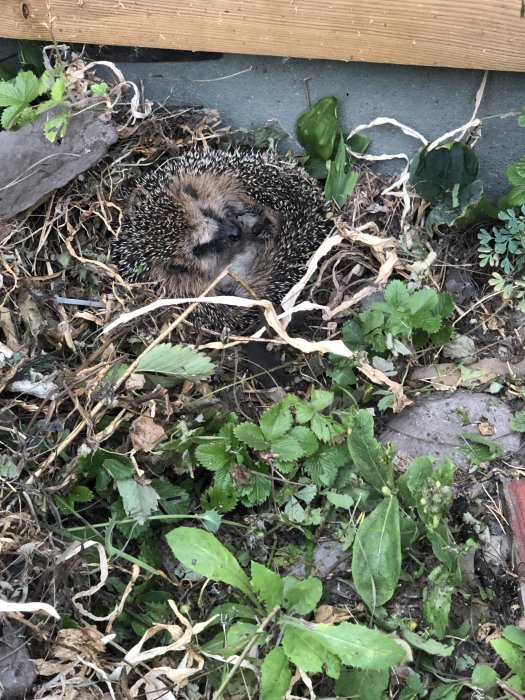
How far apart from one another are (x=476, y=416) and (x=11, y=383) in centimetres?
187

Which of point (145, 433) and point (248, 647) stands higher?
point (145, 433)

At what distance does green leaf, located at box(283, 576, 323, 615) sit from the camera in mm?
2250

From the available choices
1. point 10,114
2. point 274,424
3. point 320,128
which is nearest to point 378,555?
point 274,424

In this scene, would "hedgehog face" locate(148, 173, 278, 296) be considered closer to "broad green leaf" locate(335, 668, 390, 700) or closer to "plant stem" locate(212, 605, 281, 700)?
"plant stem" locate(212, 605, 281, 700)

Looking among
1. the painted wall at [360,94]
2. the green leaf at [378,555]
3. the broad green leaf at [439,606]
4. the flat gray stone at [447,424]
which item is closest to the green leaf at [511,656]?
the broad green leaf at [439,606]

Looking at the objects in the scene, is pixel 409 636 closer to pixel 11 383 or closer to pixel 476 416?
pixel 476 416

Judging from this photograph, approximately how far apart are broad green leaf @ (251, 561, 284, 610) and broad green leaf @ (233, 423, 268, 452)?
18.4 inches

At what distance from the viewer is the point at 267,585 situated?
224 centimetres

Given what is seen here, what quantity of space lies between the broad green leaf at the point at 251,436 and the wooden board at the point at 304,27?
1617 mm

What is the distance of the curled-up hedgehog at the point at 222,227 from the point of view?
314cm

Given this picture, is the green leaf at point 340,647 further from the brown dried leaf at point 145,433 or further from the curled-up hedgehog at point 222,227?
the curled-up hedgehog at point 222,227

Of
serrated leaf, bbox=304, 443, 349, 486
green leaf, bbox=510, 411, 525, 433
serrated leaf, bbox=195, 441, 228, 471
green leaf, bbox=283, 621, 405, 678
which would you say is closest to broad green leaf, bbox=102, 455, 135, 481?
serrated leaf, bbox=195, 441, 228, 471

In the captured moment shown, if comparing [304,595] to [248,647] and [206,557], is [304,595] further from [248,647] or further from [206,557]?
[206,557]

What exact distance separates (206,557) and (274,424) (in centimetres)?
55
